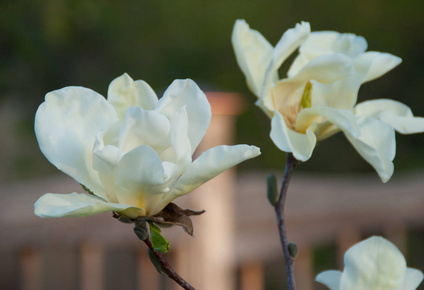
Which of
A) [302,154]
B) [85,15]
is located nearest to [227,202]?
[302,154]

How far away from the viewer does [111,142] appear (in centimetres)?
30

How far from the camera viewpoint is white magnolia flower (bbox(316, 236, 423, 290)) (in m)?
0.30

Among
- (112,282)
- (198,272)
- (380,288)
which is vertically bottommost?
(112,282)

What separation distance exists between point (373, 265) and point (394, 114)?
103 millimetres

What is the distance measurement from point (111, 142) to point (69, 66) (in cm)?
429

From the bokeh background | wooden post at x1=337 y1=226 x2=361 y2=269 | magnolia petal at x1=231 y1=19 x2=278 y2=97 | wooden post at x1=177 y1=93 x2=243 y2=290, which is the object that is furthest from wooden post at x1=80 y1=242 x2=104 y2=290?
the bokeh background

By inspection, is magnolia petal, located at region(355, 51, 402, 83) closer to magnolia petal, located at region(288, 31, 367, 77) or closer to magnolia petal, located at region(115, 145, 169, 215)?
magnolia petal, located at region(288, 31, 367, 77)

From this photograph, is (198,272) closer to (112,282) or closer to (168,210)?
(168,210)

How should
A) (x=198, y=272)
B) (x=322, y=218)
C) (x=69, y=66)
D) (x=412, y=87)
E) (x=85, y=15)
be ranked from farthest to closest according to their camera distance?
(x=412, y=87)
(x=69, y=66)
(x=85, y=15)
(x=322, y=218)
(x=198, y=272)

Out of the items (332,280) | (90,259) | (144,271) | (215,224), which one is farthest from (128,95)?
(144,271)

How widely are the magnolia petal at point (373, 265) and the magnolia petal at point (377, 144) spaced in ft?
0.11

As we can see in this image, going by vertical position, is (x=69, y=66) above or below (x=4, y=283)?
above

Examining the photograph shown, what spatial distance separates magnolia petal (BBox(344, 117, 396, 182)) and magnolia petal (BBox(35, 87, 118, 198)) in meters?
0.12

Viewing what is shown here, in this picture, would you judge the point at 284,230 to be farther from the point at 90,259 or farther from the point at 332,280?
the point at 90,259
